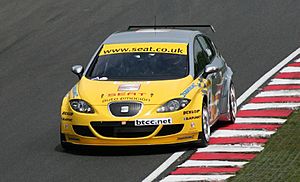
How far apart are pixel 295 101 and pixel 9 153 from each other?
5.18m

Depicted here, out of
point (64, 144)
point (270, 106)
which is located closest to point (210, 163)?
point (64, 144)

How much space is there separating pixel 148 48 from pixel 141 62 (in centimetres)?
35

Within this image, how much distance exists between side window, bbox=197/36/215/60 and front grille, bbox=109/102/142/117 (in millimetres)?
2488

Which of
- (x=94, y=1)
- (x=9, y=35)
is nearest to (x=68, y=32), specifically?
(x=9, y=35)

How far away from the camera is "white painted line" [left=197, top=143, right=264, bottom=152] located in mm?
14429

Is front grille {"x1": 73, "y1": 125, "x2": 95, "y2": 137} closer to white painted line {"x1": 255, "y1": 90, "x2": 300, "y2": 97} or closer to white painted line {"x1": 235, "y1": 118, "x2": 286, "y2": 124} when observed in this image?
white painted line {"x1": 235, "y1": 118, "x2": 286, "y2": 124}

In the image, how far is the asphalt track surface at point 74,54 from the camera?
14.1 m

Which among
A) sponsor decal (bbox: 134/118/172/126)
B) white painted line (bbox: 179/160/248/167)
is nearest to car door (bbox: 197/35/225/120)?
sponsor decal (bbox: 134/118/172/126)

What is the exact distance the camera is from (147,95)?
1467 cm

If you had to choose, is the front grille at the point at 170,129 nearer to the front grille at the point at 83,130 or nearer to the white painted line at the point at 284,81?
the front grille at the point at 83,130

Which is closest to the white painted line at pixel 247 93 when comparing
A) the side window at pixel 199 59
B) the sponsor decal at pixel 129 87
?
the sponsor decal at pixel 129 87

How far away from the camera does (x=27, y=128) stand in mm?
16781

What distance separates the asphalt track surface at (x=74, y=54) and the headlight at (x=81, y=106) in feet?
2.01

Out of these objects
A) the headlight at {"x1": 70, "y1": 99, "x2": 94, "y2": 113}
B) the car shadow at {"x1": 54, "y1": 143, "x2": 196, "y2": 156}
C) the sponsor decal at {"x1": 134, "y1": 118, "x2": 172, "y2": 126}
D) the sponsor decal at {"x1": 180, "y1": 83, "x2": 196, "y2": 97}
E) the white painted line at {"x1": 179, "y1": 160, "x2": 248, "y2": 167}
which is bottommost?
the car shadow at {"x1": 54, "y1": 143, "x2": 196, "y2": 156}
